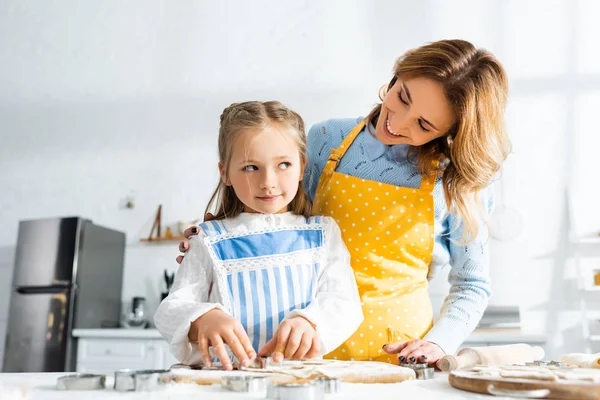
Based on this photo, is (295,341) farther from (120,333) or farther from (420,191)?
(120,333)

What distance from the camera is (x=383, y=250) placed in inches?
46.3

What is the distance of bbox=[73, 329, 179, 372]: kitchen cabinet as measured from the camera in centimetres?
309

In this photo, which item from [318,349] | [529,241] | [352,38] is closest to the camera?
[318,349]

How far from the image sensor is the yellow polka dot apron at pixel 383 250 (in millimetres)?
1140

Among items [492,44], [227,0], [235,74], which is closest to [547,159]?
[492,44]

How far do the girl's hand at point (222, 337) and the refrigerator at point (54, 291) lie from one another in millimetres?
2793

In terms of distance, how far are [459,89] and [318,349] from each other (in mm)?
574

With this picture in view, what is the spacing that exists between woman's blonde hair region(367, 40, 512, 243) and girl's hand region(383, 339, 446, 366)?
301 millimetres

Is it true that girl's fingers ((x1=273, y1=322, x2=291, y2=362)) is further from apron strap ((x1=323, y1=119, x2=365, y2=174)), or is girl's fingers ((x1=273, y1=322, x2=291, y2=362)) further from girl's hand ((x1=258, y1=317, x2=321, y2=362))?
apron strap ((x1=323, y1=119, x2=365, y2=174))

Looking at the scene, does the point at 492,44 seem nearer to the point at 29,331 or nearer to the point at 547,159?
the point at 547,159

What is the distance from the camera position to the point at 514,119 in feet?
11.0

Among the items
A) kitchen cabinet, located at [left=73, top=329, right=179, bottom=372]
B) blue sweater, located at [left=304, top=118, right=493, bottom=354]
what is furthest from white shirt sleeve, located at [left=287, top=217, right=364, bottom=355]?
kitchen cabinet, located at [left=73, top=329, right=179, bottom=372]

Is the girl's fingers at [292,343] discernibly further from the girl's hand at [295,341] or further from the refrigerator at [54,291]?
the refrigerator at [54,291]

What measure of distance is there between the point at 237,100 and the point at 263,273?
301 centimetres
